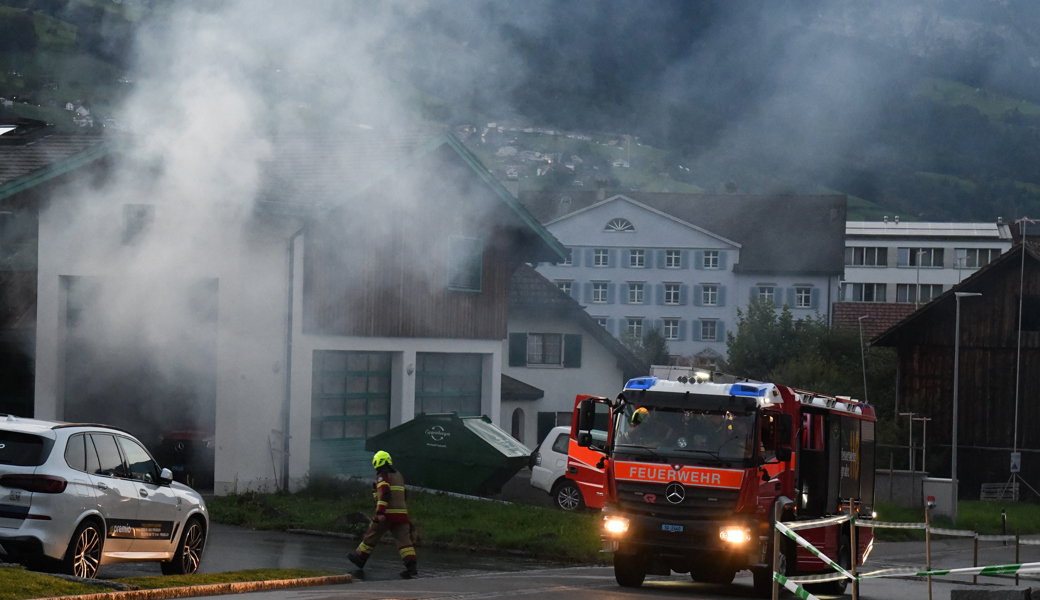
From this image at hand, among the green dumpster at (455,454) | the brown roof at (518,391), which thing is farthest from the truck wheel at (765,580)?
the brown roof at (518,391)

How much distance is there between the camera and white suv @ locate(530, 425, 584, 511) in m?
26.6

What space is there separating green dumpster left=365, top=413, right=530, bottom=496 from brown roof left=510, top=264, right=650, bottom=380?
1562 centimetres

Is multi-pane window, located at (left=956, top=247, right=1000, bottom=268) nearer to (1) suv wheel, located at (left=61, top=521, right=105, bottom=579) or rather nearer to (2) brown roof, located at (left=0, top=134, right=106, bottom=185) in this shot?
(2) brown roof, located at (left=0, top=134, right=106, bottom=185)

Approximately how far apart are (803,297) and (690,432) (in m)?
76.8

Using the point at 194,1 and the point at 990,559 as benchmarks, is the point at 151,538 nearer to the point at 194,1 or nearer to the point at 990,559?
the point at 194,1

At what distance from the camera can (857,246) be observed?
357ft

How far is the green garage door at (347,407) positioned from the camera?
1094 inches

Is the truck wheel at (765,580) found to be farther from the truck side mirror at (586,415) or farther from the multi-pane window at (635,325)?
the multi-pane window at (635,325)

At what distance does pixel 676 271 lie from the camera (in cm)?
9250

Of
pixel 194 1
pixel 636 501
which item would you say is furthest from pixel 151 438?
pixel 636 501

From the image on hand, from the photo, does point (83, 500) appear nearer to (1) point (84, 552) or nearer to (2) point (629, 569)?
(1) point (84, 552)

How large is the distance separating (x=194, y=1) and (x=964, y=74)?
40.6 ft

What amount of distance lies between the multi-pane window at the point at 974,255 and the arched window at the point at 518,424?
71177 mm

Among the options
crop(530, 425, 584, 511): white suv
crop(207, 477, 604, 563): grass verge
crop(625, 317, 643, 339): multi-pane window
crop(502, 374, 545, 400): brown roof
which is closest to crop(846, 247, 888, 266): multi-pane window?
crop(625, 317, 643, 339): multi-pane window
